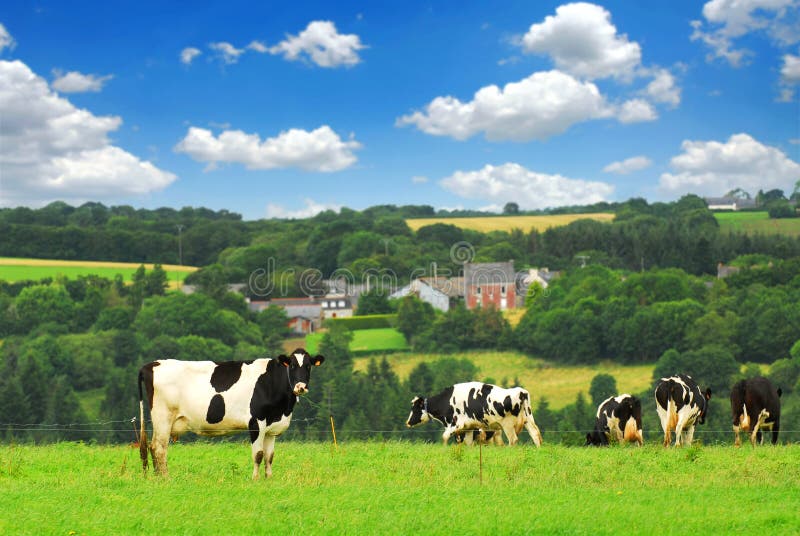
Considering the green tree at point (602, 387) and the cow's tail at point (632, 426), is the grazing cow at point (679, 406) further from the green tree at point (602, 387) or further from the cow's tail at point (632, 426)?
the green tree at point (602, 387)

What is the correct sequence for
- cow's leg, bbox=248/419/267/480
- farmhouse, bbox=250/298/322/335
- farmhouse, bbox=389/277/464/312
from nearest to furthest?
1. cow's leg, bbox=248/419/267/480
2. farmhouse, bbox=250/298/322/335
3. farmhouse, bbox=389/277/464/312

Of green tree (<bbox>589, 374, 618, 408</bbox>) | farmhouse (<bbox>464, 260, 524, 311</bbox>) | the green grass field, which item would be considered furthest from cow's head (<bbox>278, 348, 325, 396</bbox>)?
farmhouse (<bbox>464, 260, 524, 311</bbox>)

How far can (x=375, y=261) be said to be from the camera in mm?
191000

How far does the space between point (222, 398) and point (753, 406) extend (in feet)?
45.2

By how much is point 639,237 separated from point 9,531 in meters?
190

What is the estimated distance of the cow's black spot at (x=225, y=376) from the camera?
15297 mm

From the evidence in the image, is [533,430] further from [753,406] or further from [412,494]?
[412,494]

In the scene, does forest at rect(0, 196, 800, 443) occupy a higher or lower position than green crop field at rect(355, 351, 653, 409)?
higher

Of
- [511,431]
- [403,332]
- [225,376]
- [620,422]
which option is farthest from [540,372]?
[225,376]

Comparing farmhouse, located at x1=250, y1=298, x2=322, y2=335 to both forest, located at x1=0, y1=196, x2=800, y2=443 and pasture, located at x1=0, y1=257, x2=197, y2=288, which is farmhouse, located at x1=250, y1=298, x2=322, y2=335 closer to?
forest, located at x1=0, y1=196, x2=800, y2=443

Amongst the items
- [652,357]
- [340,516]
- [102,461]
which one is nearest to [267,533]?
[340,516]

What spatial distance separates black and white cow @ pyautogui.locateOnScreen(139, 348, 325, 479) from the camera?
1516cm

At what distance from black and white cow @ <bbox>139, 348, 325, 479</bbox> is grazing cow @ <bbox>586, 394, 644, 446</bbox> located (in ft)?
36.4

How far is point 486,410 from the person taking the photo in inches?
918
